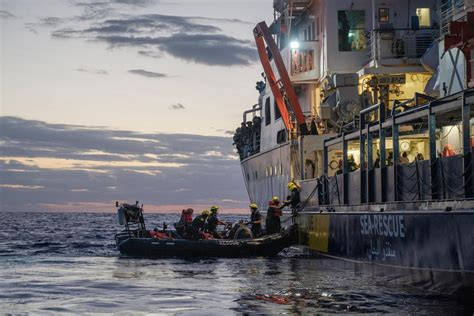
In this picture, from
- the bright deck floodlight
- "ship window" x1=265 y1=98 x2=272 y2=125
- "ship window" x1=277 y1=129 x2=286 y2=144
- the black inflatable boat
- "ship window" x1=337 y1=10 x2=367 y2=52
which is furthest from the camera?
"ship window" x1=265 y1=98 x2=272 y2=125

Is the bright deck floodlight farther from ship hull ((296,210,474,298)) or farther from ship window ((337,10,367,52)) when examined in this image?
ship hull ((296,210,474,298))

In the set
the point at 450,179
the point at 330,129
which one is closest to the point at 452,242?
the point at 450,179

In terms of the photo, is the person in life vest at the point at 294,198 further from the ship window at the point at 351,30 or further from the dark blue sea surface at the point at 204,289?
the ship window at the point at 351,30

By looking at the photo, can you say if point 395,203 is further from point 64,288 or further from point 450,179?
point 64,288

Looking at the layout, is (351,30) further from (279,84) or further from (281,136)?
(281,136)

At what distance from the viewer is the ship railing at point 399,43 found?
3198 centimetres

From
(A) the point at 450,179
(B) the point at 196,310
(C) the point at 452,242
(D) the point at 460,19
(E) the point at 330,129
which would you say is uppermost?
(D) the point at 460,19

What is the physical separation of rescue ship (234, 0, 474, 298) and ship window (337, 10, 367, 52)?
4cm

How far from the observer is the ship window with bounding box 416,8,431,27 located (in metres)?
34.0

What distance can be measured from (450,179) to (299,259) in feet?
38.2

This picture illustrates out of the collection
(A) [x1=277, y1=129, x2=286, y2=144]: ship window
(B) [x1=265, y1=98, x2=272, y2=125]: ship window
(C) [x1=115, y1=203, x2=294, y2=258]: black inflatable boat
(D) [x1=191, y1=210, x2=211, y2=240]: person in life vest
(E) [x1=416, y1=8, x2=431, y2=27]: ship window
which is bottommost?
(C) [x1=115, y1=203, x2=294, y2=258]: black inflatable boat

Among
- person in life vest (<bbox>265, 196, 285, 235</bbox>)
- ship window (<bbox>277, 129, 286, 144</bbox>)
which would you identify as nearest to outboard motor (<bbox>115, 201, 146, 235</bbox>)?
person in life vest (<bbox>265, 196, 285, 235</bbox>)

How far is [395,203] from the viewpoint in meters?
19.1

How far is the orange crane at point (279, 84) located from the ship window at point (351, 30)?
263 cm
